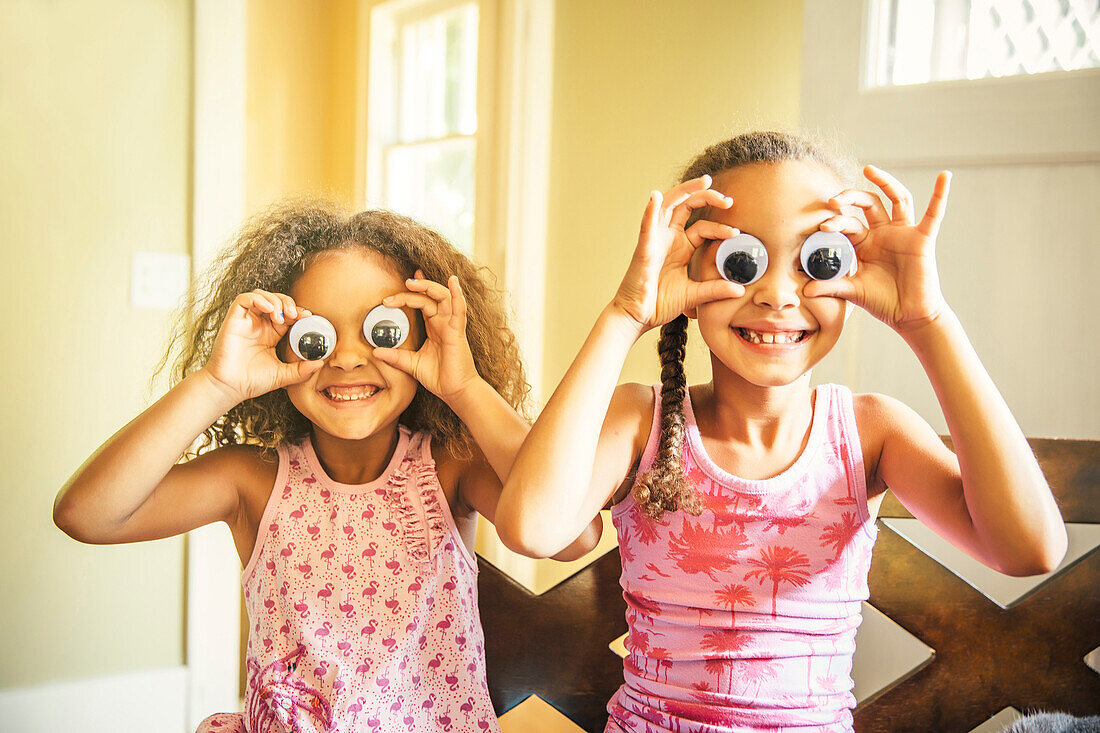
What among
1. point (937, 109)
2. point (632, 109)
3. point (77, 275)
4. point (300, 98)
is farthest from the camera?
point (300, 98)

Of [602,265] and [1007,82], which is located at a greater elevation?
[1007,82]

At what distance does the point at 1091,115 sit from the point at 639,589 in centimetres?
82

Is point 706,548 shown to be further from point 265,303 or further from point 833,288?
point 265,303

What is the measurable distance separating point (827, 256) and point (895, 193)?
78 mm

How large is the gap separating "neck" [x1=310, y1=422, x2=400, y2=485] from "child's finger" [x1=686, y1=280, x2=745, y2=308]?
37 cm

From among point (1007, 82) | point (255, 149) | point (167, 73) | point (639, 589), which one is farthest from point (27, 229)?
point (1007, 82)

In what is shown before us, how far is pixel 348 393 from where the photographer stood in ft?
2.83

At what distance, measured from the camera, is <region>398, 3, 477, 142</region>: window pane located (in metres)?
1.96

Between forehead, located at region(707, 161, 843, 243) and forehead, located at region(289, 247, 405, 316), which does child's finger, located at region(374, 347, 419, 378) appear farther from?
forehead, located at region(707, 161, 843, 243)

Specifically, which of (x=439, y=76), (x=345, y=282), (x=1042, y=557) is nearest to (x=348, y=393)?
(x=345, y=282)

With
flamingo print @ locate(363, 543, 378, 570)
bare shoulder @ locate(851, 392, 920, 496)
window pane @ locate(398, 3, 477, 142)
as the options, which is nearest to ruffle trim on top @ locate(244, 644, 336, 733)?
flamingo print @ locate(363, 543, 378, 570)

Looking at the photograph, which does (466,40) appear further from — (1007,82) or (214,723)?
(214,723)

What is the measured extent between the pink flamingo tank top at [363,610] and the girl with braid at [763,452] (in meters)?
0.17

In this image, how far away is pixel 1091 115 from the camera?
3.55 ft
